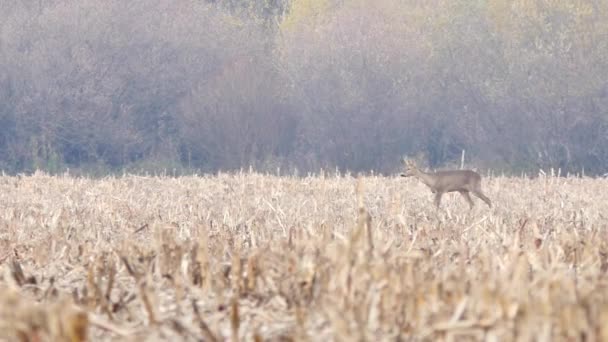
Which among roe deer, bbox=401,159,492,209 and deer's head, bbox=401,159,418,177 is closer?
roe deer, bbox=401,159,492,209

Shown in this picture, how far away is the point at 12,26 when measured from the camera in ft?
164

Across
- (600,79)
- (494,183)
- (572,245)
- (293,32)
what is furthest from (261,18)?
(572,245)

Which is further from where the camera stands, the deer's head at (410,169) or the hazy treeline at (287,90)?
the hazy treeline at (287,90)

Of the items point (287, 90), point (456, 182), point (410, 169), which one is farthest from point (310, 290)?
point (287, 90)

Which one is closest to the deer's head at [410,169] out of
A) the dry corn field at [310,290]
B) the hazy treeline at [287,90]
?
the dry corn field at [310,290]

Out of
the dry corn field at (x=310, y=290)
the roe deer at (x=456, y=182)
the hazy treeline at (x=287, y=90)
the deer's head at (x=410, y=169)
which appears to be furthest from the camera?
the hazy treeline at (x=287, y=90)

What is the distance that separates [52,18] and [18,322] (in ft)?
153

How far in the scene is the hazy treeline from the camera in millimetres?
46469

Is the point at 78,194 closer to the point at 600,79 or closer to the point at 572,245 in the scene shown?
the point at 572,245

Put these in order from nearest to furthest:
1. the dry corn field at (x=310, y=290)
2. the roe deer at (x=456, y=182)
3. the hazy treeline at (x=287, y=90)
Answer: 1. the dry corn field at (x=310, y=290)
2. the roe deer at (x=456, y=182)
3. the hazy treeline at (x=287, y=90)

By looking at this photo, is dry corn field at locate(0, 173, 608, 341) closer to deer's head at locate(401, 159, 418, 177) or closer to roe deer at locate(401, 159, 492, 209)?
roe deer at locate(401, 159, 492, 209)

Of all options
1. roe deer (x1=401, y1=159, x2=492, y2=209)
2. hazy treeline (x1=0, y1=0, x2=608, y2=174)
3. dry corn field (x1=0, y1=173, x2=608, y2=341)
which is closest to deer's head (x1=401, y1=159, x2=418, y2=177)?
roe deer (x1=401, y1=159, x2=492, y2=209)

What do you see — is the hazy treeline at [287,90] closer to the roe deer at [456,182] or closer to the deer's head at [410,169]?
the deer's head at [410,169]

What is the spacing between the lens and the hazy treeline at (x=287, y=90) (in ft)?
152
